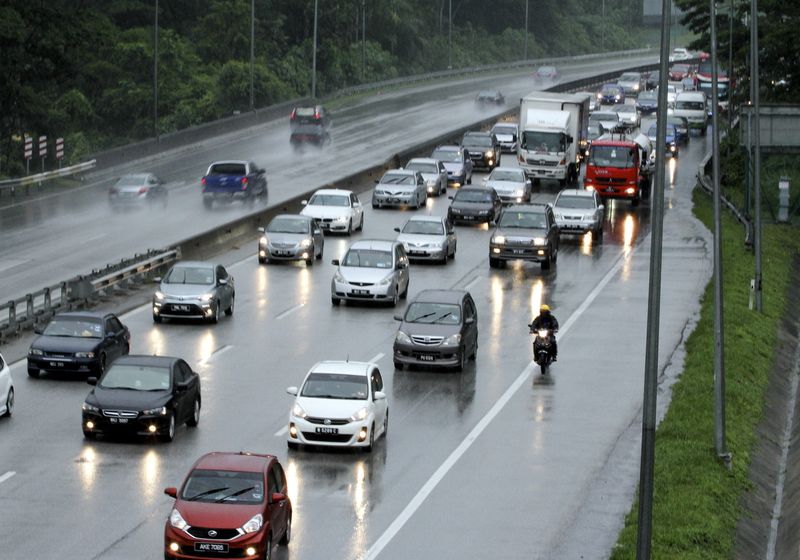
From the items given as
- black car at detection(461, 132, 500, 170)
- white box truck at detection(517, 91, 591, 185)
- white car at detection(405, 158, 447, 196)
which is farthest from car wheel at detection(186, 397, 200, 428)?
black car at detection(461, 132, 500, 170)

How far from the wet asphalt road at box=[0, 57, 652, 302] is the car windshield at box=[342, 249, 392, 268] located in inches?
356

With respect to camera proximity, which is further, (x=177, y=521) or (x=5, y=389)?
(x=5, y=389)

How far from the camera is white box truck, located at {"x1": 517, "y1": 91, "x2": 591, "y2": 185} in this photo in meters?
72.4

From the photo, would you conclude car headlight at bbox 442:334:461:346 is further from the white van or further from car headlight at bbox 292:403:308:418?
the white van

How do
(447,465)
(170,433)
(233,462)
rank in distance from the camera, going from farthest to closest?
(170,433) → (447,465) → (233,462)

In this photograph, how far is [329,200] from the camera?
197ft

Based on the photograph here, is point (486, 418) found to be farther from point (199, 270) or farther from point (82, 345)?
point (199, 270)

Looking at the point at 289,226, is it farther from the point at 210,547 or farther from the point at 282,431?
the point at 210,547

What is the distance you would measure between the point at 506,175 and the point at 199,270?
26.1 meters

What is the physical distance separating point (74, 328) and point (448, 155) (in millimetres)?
41501

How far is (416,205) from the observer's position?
66375mm

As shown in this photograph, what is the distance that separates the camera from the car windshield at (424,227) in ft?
176

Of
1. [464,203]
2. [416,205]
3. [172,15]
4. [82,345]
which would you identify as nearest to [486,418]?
[82,345]

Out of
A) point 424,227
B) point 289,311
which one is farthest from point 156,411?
point 424,227
